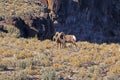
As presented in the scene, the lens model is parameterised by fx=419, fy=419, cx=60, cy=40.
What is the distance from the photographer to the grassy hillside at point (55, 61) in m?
17.1

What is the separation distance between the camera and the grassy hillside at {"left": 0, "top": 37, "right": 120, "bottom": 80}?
17.1 m

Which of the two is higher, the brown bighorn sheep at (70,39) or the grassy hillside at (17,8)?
the brown bighorn sheep at (70,39)

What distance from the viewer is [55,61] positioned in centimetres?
1955

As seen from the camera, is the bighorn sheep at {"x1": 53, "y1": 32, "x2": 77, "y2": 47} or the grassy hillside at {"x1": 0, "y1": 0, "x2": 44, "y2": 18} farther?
the grassy hillside at {"x1": 0, "y1": 0, "x2": 44, "y2": 18}

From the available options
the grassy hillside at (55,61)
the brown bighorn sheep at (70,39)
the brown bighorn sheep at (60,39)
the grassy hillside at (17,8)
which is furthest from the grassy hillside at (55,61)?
the grassy hillside at (17,8)

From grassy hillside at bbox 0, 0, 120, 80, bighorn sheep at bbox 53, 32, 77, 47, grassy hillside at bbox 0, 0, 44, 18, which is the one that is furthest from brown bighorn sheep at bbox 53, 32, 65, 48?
grassy hillside at bbox 0, 0, 44, 18

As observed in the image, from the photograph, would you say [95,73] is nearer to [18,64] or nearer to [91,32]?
[18,64]

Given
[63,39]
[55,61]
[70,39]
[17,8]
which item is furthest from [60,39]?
[17,8]

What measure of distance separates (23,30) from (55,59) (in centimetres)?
1141

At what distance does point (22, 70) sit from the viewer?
56.4 feet

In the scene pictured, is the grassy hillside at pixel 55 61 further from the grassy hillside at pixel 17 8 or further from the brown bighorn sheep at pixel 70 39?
the grassy hillside at pixel 17 8

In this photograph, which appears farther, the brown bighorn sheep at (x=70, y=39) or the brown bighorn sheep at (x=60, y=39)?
the brown bighorn sheep at (x=70, y=39)

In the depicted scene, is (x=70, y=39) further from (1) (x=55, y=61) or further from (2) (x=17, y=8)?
(2) (x=17, y=8)

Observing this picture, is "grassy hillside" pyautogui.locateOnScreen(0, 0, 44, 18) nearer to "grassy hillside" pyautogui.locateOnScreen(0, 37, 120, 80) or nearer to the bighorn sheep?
the bighorn sheep
